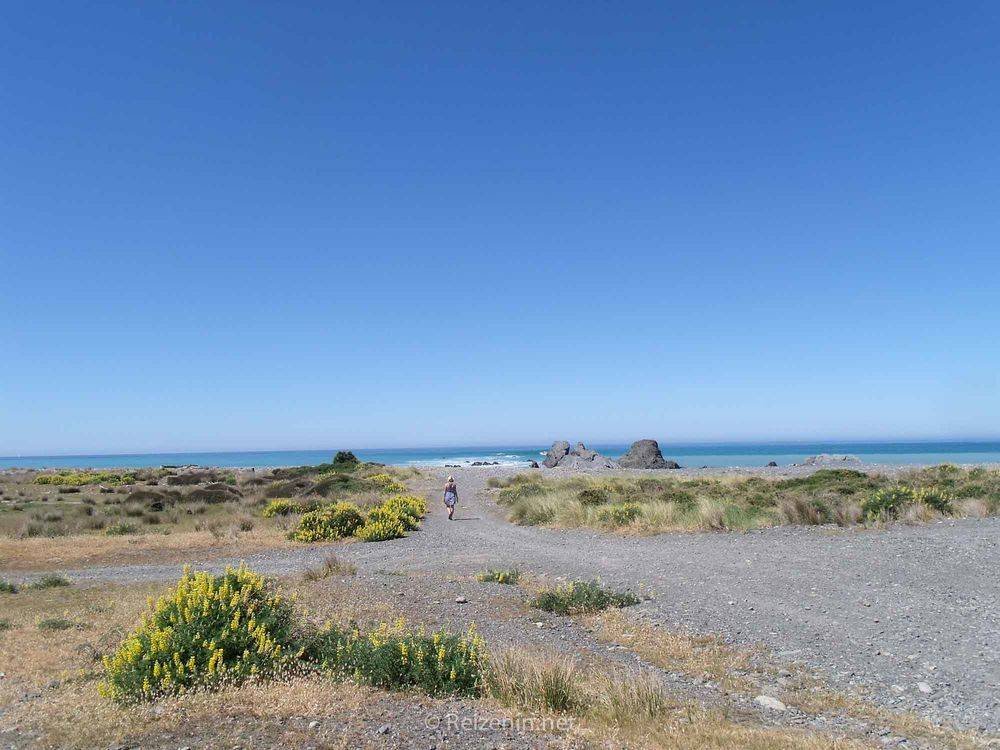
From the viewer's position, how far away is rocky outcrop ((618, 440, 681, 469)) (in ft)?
197

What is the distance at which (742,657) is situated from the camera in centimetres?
752

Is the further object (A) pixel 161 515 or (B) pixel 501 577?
(A) pixel 161 515

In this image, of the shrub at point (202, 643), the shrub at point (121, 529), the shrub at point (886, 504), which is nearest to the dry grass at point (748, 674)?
the shrub at point (202, 643)

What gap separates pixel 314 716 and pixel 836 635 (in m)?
6.79

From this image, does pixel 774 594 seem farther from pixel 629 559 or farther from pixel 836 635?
pixel 629 559

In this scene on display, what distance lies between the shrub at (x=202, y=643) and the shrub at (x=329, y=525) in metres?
13.9

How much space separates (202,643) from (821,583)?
384 inches

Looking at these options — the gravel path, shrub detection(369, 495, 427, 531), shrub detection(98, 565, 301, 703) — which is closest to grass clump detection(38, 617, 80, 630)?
shrub detection(98, 565, 301, 703)

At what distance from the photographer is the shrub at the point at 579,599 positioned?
9750mm

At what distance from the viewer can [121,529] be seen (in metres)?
22.7

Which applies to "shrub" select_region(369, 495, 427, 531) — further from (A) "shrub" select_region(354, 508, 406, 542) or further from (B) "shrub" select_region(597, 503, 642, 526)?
(B) "shrub" select_region(597, 503, 642, 526)

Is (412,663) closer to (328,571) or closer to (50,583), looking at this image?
(328,571)

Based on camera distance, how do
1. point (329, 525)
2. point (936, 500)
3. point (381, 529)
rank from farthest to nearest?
point (329, 525) → point (381, 529) → point (936, 500)

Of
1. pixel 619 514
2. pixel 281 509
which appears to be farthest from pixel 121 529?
pixel 619 514
